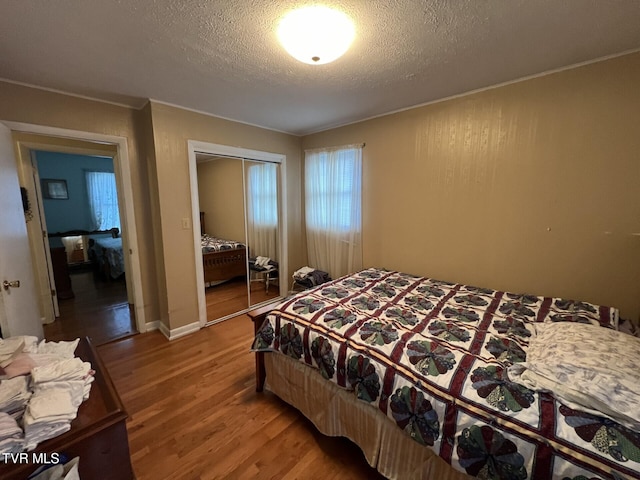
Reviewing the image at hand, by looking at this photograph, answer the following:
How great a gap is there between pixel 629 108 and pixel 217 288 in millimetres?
3860

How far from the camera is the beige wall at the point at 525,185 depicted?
1.76m

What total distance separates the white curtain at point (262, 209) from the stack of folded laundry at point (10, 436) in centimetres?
252

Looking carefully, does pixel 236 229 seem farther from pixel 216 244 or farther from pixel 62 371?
pixel 62 371

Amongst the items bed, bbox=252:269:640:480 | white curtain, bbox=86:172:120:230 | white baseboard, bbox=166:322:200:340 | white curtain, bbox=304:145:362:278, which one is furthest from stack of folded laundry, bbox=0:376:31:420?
white curtain, bbox=86:172:120:230

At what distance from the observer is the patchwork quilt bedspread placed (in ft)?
9.66

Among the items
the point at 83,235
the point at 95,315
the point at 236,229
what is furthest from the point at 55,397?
the point at 83,235

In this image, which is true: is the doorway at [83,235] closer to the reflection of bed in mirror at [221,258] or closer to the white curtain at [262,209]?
the reflection of bed in mirror at [221,258]

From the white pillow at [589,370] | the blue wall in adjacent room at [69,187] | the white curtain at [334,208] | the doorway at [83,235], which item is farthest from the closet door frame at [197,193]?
the blue wall in adjacent room at [69,187]

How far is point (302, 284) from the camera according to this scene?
3596mm

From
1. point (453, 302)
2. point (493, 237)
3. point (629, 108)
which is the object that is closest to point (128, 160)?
point (453, 302)

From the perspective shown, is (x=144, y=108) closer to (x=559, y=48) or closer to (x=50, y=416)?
(x=50, y=416)

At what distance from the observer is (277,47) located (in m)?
1.60

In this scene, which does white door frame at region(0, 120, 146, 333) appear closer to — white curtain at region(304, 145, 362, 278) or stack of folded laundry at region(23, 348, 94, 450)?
stack of folded laundry at region(23, 348, 94, 450)

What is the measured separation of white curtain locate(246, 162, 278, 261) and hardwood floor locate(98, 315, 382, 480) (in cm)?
136
